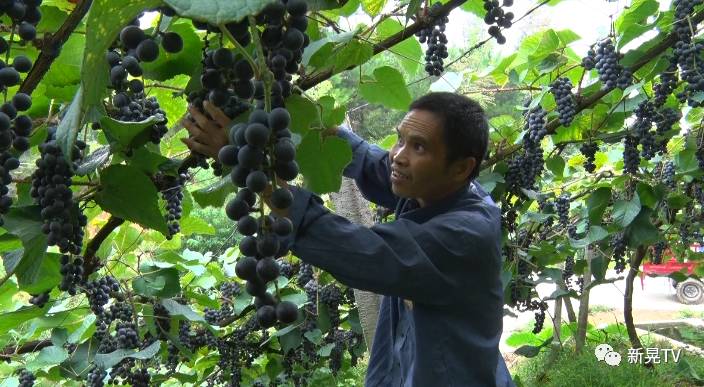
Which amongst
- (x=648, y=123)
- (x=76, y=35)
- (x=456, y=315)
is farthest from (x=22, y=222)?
(x=648, y=123)

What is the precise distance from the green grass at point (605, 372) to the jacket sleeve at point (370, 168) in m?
2.66

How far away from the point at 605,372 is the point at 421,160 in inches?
142

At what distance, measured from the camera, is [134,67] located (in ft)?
2.71

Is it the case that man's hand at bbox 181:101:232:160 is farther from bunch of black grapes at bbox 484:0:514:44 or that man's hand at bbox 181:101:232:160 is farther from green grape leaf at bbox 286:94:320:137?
bunch of black grapes at bbox 484:0:514:44

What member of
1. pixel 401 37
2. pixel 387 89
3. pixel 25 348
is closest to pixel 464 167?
pixel 387 89

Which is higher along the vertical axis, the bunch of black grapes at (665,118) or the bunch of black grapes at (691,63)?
the bunch of black grapes at (691,63)

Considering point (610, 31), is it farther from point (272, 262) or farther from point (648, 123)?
point (272, 262)

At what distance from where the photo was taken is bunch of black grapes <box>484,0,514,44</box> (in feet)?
5.10

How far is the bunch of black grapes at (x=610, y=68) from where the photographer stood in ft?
7.17

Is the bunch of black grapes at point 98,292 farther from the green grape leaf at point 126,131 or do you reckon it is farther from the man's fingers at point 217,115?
the man's fingers at point 217,115

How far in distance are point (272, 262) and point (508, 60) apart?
2.26 m

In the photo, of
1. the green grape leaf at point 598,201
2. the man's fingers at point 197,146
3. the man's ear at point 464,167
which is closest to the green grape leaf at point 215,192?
the man's fingers at point 197,146

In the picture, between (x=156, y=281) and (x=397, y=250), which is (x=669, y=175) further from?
(x=156, y=281)

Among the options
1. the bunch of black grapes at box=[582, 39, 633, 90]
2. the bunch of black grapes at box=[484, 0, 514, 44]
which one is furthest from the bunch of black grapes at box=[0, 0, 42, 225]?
the bunch of black grapes at box=[582, 39, 633, 90]
